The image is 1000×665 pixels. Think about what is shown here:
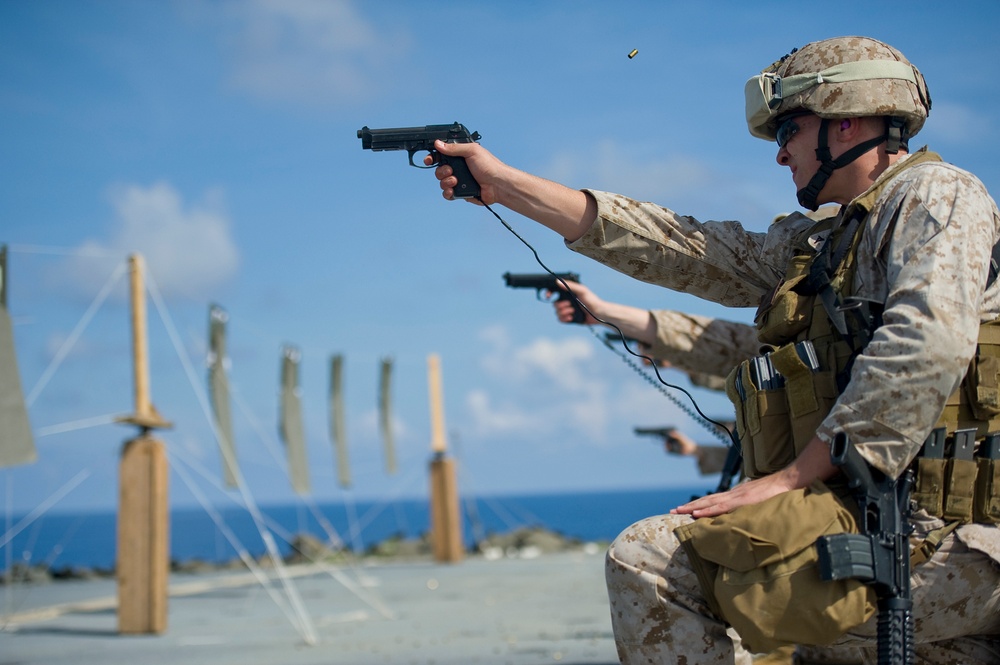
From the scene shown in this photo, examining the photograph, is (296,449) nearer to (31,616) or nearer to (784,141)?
(31,616)

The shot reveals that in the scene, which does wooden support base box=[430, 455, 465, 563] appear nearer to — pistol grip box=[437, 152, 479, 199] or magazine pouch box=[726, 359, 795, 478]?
pistol grip box=[437, 152, 479, 199]

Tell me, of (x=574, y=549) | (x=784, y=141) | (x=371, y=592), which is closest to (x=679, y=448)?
(x=371, y=592)

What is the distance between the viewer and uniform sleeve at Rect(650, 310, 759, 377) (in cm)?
568

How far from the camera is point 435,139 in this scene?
3166mm

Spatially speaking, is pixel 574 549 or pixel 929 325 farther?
pixel 574 549

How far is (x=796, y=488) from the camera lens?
2.63 meters

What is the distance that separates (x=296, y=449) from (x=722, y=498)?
1220 cm

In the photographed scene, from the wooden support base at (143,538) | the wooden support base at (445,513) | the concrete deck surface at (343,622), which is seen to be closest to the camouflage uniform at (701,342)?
the concrete deck surface at (343,622)

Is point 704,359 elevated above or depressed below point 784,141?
below

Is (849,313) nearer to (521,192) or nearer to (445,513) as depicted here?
(521,192)

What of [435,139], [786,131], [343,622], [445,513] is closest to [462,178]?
[435,139]

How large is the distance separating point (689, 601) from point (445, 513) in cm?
1213

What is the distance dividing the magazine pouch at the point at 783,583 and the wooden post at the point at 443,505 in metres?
12.1

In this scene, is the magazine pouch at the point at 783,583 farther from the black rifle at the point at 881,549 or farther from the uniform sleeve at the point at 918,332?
the uniform sleeve at the point at 918,332
